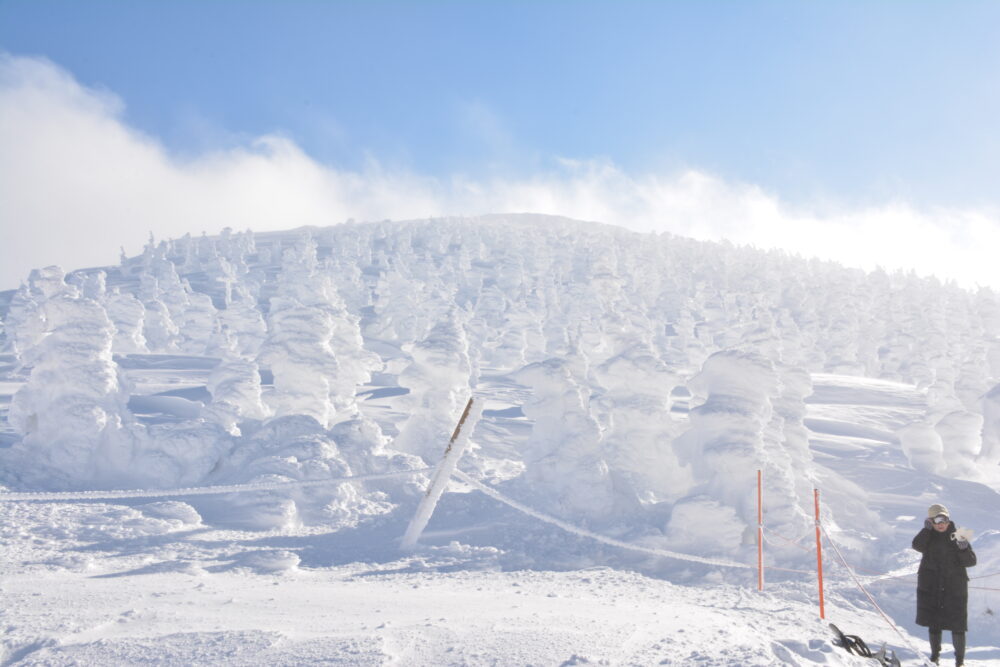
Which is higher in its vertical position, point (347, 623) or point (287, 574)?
point (347, 623)

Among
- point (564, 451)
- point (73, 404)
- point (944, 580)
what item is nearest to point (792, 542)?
point (564, 451)

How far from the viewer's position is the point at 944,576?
6.11 meters

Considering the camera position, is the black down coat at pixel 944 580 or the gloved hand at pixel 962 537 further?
the black down coat at pixel 944 580

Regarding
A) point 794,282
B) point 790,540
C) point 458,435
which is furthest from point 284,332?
point 794,282

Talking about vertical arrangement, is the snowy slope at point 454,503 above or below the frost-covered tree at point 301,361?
below

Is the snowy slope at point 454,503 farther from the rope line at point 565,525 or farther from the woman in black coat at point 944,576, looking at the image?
the woman in black coat at point 944,576

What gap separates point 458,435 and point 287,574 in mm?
4622

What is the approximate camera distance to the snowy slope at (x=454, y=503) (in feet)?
24.0

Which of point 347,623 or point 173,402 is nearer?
point 347,623

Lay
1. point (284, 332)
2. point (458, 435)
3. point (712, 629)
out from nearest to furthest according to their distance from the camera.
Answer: point (712, 629) < point (458, 435) < point (284, 332)

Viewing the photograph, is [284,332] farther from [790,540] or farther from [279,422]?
[790,540]

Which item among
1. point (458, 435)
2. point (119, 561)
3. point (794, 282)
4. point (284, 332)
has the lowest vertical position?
point (119, 561)

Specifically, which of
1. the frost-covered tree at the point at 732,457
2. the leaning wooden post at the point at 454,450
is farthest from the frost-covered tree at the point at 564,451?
the leaning wooden post at the point at 454,450

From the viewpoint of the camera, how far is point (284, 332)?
2872 centimetres
